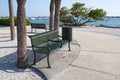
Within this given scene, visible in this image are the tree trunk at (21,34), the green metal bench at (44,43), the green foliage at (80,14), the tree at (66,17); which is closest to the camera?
the tree trunk at (21,34)

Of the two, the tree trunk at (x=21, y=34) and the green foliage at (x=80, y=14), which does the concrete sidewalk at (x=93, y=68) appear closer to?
the tree trunk at (x=21, y=34)

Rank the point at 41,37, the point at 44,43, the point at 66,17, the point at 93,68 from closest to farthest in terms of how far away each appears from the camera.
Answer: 1. the point at 93,68
2. the point at 41,37
3. the point at 44,43
4. the point at 66,17

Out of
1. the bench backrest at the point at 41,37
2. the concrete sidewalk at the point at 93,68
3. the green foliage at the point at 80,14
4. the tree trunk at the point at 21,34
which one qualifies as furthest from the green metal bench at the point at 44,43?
the green foliage at the point at 80,14

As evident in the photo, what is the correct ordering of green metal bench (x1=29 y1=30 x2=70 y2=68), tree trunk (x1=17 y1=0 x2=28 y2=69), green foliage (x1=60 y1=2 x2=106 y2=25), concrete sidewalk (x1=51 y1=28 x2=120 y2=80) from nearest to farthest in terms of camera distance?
concrete sidewalk (x1=51 y1=28 x2=120 y2=80) → tree trunk (x1=17 y1=0 x2=28 y2=69) → green metal bench (x1=29 y1=30 x2=70 y2=68) → green foliage (x1=60 y1=2 x2=106 y2=25)

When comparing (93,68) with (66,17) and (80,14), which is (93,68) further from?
(66,17)

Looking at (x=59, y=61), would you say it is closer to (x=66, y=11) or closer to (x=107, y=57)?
(x=107, y=57)

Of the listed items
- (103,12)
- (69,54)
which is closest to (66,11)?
(103,12)

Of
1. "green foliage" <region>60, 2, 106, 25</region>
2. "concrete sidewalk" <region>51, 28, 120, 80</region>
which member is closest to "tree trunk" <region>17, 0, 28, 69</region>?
"concrete sidewalk" <region>51, 28, 120, 80</region>

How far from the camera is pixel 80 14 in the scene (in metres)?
28.4

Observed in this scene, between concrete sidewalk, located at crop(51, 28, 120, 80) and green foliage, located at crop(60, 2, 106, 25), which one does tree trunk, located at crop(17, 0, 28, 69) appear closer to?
concrete sidewalk, located at crop(51, 28, 120, 80)

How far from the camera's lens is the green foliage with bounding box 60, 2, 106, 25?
92.4 feet

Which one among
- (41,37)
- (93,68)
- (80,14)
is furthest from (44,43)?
(80,14)

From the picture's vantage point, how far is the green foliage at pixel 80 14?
28.2 metres

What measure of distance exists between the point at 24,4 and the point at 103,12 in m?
23.7
